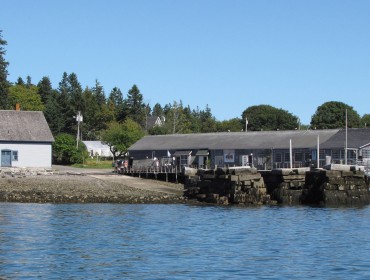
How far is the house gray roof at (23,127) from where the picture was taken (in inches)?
2953

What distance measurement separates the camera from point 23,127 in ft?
Result: 252

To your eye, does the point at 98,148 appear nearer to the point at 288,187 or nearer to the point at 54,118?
the point at 54,118

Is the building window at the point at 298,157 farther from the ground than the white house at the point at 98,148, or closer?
closer

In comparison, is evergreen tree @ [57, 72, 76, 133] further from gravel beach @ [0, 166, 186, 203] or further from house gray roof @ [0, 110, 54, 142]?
gravel beach @ [0, 166, 186, 203]

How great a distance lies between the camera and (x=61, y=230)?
35.4 m

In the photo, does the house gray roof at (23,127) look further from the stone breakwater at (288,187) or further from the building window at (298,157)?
the building window at (298,157)

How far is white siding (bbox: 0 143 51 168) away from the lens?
74562 millimetres

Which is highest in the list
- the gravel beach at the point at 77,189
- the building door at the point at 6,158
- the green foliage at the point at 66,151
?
the green foliage at the point at 66,151

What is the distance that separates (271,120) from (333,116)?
576 inches

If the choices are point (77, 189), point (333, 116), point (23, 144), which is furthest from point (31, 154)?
point (333, 116)

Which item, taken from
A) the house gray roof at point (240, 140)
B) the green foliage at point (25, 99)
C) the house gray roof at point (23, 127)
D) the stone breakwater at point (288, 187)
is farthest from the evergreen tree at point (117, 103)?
the stone breakwater at point (288, 187)

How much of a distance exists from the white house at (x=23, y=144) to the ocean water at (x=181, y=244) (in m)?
28.1

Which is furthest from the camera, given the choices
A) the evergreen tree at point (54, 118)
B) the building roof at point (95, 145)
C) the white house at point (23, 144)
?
the building roof at point (95, 145)

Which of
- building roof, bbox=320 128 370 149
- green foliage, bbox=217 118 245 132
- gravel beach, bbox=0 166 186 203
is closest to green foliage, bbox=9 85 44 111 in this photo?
green foliage, bbox=217 118 245 132
